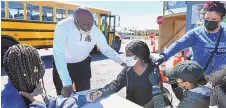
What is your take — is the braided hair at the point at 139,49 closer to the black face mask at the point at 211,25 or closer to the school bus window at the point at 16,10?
the black face mask at the point at 211,25

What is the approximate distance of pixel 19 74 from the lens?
1.41 meters

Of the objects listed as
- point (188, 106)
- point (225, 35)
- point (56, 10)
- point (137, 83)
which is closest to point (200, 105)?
point (188, 106)

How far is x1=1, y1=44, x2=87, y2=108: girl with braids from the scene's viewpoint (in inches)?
54.2

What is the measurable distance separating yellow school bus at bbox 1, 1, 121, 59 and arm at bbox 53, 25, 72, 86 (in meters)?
5.92

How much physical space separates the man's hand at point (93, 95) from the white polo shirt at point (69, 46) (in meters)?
0.28

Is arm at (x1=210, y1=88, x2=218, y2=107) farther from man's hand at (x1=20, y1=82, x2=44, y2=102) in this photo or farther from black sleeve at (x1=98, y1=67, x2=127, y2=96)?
man's hand at (x1=20, y1=82, x2=44, y2=102)

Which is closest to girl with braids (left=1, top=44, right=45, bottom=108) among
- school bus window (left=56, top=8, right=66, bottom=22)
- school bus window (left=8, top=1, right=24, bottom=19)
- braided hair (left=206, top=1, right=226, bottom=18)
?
braided hair (left=206, top=1, right=226, bottom=18)

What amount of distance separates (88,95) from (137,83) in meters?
0.52

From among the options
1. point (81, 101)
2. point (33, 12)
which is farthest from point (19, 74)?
point (33, 12)

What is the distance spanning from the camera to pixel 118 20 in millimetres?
12391

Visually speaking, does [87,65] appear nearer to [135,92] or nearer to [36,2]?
[135,92]

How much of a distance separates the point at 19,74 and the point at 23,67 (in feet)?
0.14

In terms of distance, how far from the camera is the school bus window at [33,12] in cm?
886

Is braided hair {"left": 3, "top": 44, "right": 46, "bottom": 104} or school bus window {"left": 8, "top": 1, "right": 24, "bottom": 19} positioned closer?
braided hair {"left": 3, "top": 44, "right": 46, "bottom": 104}
